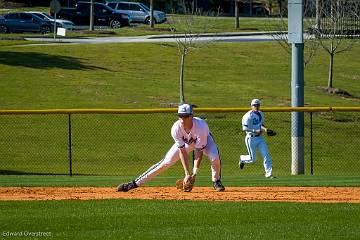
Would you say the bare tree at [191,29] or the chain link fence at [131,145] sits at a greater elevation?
the bare tree at [191,29]

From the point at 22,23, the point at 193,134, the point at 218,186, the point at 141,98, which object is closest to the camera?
the point at 193,134

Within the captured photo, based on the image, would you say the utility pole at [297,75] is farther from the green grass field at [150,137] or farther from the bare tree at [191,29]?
the bare tree at [191,29]

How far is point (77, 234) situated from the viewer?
479 inches

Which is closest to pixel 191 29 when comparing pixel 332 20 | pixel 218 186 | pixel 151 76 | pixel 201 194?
pixel 151 76

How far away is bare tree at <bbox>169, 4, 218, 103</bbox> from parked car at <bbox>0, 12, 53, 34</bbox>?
7839 mm

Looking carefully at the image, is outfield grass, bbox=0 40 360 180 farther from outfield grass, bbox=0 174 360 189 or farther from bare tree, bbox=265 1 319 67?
outfield grass, bbox=0 174 360 189

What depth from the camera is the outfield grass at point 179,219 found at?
12.1 meters

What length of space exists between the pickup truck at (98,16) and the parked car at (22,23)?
5.59 m

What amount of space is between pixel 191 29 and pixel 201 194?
30543 millimetres

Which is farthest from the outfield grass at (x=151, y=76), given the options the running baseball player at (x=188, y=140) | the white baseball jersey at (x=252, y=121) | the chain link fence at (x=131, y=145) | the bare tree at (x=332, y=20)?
the running baseball player at (x=188, y=140)

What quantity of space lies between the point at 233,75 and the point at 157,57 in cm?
450

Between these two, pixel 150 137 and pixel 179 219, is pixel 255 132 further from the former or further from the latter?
pixel 179 219

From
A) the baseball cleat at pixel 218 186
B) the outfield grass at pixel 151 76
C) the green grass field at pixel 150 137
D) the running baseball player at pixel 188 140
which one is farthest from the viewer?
the outfield grass at pixel 151 76

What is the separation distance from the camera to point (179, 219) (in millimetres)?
13359
